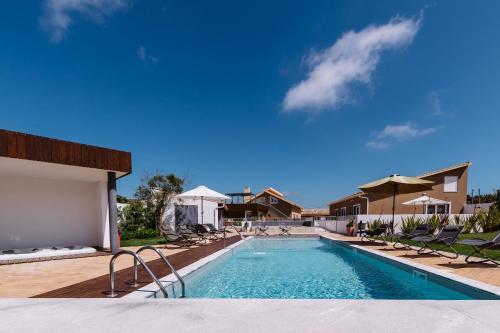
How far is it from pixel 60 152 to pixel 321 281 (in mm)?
7890

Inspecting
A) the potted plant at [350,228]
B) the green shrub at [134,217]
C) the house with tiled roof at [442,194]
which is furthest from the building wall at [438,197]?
the green shrub at [134,217]

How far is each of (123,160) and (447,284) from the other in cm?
955

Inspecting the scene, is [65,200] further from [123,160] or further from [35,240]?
[123,160]

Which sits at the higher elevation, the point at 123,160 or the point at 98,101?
the point at 98,101

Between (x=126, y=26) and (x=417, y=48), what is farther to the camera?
(x=126, y=26)

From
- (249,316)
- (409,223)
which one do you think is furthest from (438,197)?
(249,316)

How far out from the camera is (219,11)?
1528cm

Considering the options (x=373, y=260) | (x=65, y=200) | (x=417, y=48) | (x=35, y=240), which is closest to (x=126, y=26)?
(x=65, y=200)

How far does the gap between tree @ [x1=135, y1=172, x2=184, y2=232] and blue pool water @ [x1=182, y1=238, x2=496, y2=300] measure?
9.23 m

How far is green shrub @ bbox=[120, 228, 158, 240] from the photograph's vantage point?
14.4 metres

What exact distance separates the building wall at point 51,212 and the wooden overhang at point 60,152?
2123 millimetres

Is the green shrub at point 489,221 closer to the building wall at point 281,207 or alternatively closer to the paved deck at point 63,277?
the paved deck at point 63,277

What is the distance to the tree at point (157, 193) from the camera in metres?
17.1

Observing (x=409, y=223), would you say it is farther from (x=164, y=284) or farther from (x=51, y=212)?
(x=51, y=212)
